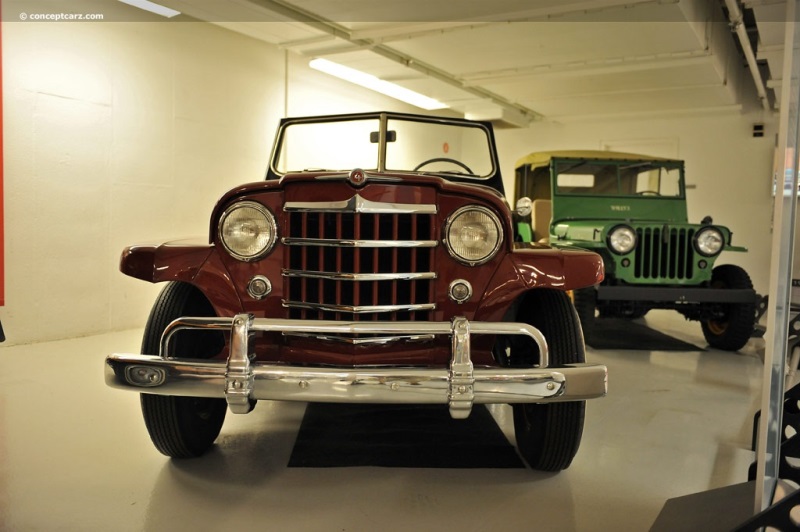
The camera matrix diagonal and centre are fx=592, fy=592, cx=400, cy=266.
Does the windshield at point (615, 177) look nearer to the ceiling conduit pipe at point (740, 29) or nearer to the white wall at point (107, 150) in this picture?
the ceiling conduit pipe at point (740, 29)

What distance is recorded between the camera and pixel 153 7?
5.04 meters

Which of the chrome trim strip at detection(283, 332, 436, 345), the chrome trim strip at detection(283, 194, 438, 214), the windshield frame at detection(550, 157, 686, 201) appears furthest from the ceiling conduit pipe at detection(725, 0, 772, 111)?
the chrome trim strip at detection(283, 332, 436, 345)

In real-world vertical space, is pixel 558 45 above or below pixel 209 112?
above

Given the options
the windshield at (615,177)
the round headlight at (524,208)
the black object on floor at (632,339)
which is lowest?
the black object on floor at (632,339)

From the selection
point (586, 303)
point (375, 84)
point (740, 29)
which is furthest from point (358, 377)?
point (375, 84)

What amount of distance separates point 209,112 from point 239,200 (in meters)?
4.05

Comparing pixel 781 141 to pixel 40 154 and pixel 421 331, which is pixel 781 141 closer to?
pixel 421 331

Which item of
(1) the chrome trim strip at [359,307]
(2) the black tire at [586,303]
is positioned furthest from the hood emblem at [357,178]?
(2) the black tire at [586,303]

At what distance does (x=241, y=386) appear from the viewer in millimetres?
1702

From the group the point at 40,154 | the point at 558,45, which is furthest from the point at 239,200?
the point at 558,45

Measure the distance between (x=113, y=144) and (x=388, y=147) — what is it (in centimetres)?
305

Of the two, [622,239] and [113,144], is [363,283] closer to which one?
[622,239]

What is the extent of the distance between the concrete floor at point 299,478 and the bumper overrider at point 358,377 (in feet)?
1.37

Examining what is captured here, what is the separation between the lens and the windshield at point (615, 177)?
5441mm
